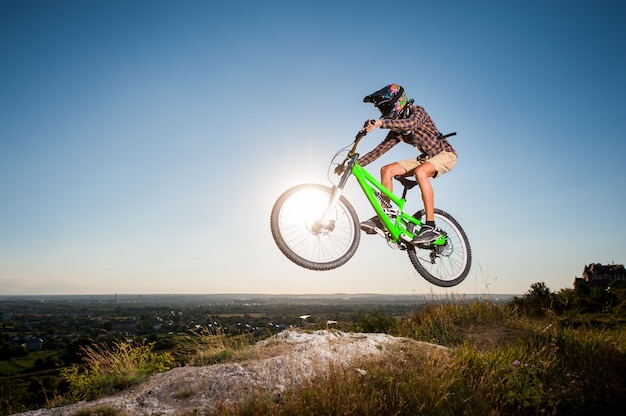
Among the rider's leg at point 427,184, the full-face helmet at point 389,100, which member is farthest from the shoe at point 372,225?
the full-face helmet at point 389,100

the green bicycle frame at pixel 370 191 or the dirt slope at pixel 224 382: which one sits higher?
the green bicycle frame at pixel 370 191

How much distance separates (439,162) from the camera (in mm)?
7016

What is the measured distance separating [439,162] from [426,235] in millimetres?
1376

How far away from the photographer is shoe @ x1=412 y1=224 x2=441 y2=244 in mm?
6758

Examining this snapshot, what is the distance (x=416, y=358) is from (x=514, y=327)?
5043 mm

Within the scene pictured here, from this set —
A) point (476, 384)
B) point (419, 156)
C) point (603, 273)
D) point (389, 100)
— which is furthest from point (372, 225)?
point (603, 273)

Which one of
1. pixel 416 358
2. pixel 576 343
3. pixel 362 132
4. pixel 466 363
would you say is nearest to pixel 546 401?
pixel 466 363

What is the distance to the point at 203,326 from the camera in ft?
31.2

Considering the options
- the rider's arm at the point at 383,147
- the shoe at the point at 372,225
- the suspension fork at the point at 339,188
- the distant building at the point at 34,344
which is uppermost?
the rider's arm at the point at 383,147

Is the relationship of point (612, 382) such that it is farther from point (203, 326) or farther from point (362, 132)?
point (203, 326)

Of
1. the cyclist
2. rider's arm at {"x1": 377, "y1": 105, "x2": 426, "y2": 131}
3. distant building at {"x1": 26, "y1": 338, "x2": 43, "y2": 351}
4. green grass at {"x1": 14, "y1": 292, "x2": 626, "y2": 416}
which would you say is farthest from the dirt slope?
distant building at {"x1": 26, "y1": 338, "x2": 43, "y2": 351}

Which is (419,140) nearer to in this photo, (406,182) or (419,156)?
(419,156)

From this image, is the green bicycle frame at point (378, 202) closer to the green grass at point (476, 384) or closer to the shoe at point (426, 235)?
the shoe at point (426, 235)

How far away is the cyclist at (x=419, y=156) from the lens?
21.2 ft
